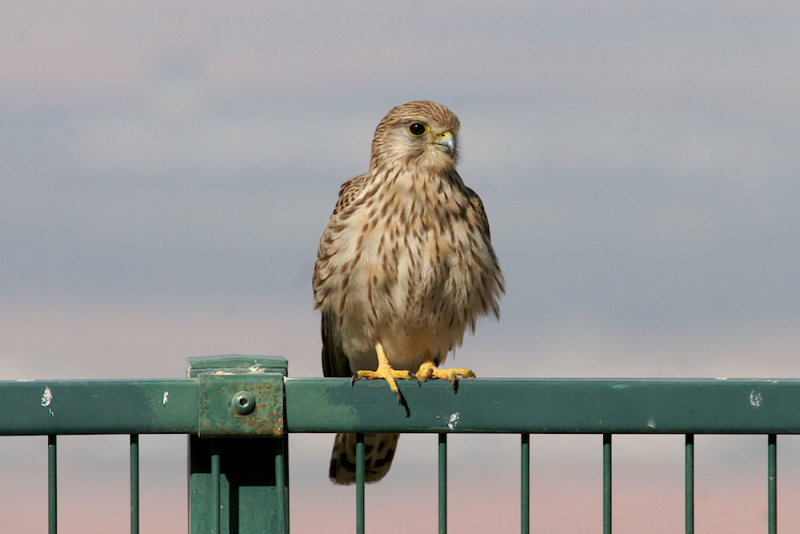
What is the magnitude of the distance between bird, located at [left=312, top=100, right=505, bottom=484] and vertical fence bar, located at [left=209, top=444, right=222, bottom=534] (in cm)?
163

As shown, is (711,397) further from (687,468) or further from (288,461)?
(288,461)

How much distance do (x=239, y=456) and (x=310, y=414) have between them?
0.23 m

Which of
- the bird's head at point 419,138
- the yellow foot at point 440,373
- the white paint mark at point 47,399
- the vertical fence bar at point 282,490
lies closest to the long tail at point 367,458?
the yellow foot at point 440,373

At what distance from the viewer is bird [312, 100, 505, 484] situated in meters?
4.82

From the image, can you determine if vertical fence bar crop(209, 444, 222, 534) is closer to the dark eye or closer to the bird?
the bird

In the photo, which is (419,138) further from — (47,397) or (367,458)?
(47,397)

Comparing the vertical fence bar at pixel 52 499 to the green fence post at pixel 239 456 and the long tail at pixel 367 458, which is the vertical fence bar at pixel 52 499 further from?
the long tail at pixel 367 458

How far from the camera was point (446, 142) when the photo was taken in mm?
5184

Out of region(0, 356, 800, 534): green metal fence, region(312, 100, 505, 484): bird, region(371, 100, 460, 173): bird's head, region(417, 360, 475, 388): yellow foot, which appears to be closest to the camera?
region(0, 356, 800, 534): green metal fence

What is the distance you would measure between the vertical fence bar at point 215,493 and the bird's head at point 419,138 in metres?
2.36

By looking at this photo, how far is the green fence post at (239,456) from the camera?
3.05 m

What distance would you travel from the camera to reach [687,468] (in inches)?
120

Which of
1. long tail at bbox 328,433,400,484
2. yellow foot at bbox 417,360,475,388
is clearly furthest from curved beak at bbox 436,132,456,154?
long tail at bbox 328,433,400,484

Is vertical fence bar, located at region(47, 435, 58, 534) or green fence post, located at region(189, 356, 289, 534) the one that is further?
green fence post, located at region(189, 356, 289, 534)
